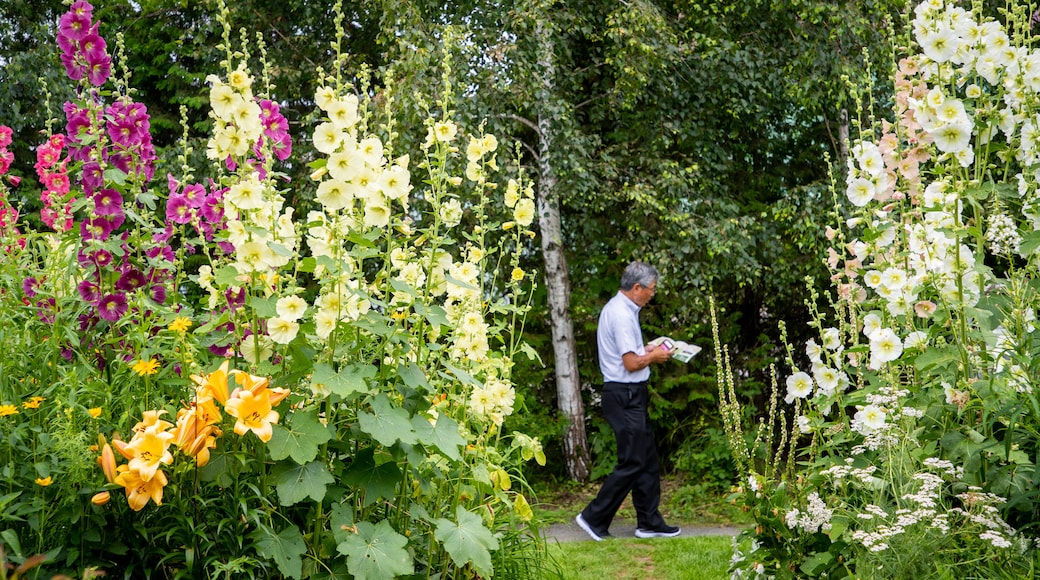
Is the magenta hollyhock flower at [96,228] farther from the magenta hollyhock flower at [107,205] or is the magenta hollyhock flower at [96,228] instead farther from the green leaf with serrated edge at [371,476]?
the green leaf with serrated edge at [371,476]

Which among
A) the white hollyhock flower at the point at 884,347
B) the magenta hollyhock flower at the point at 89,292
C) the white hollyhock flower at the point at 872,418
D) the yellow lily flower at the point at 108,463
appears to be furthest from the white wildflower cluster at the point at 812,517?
the magenta hollyhock flower at the point at 89,292

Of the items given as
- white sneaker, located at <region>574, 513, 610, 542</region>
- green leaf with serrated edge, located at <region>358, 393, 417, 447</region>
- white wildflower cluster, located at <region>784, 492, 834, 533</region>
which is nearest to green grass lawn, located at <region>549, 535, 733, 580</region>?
white sneaker, located at <region>574, 513, 610, 542</region>

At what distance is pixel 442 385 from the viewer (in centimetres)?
305

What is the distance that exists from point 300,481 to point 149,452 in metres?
0.36

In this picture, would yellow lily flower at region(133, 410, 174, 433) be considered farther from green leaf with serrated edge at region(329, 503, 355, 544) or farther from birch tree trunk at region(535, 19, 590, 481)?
birch tree trunk at region(535, 19, 590, 481)

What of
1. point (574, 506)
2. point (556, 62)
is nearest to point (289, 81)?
point (556, 62)

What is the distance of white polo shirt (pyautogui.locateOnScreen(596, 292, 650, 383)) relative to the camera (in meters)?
5.66

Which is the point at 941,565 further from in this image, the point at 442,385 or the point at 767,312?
the point at 767,312

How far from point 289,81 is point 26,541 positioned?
702cm

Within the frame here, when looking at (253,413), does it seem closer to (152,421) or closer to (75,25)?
(152,421)

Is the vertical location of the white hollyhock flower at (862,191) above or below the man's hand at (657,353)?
above

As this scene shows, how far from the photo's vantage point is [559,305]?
25.5 feet

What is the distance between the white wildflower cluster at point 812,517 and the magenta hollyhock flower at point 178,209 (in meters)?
2.15

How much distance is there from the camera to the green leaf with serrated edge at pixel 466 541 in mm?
2424
